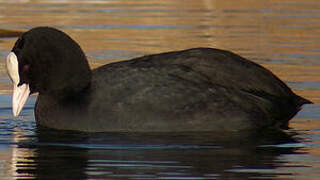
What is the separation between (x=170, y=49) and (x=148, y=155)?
7379 millimetres

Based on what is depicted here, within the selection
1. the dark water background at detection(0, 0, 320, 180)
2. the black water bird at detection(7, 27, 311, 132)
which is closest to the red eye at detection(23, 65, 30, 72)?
the black water bird at detection(7, 27, 311, 132)

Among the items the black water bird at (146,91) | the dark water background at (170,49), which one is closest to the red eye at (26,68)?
the black water bird at (146,91)

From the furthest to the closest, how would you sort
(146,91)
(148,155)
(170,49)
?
1. (170,49)
2. (146,91)
3. (148,155)

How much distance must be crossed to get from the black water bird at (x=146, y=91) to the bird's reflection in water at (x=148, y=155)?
0.14m

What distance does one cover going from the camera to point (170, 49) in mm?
16641

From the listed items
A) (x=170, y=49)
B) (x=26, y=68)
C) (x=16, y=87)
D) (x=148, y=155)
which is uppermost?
(x=26, y=68)

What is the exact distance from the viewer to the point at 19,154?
9.55m

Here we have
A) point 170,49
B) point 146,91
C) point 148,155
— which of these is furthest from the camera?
point 170,49

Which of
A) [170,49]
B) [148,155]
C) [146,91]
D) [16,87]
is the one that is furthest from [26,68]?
[170,49]

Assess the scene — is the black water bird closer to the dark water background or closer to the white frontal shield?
the white frontal shield

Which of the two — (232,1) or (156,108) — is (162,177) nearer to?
(156,108)

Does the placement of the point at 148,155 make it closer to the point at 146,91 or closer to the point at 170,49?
the point at 146,91

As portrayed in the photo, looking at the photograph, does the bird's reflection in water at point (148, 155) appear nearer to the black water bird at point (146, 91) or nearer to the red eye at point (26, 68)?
the black water bird at point (146, 91)

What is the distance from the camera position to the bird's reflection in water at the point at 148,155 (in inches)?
335
